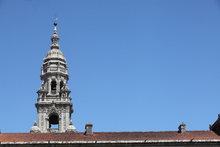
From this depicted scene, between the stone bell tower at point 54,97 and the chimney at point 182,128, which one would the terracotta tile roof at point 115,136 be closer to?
the chimney at point 182,128

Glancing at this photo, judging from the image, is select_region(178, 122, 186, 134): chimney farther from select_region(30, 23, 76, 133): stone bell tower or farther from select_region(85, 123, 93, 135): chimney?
select_region(30, 23, 76, 133): stone bell tower

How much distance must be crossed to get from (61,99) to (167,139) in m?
48.3

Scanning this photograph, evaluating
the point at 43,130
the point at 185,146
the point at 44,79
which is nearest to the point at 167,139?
the point at 185,146

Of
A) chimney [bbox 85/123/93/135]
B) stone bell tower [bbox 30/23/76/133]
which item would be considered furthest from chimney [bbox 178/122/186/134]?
stone bell tower [bbox 30/23/76/133]

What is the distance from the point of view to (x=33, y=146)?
202 ft

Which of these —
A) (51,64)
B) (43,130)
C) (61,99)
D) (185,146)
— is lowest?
(185,146)

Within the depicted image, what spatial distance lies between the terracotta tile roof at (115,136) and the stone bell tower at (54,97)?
36387mm

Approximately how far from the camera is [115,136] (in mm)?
64062

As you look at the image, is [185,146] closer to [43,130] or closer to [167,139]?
[167,139]

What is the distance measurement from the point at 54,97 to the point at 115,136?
46.0 meters

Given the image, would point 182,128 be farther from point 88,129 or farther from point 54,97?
point 54,97

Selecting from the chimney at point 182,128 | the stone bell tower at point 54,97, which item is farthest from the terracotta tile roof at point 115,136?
the stone bell tower at point 54,97

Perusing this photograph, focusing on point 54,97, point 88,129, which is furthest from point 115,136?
point 54,97

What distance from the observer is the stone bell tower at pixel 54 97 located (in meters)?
105
